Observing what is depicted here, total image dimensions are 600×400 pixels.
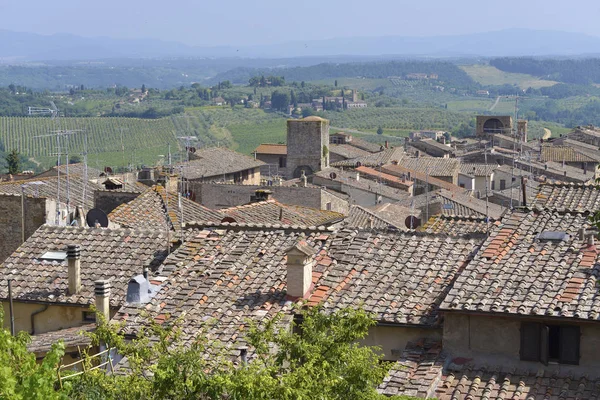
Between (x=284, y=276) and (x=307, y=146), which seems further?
(x=307, y=146)

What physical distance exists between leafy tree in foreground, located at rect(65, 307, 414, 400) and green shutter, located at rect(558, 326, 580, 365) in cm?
266

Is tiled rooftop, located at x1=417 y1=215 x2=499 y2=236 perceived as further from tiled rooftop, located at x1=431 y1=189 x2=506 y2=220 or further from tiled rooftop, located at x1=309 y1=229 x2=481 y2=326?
tiled rooftop, located at x1=431 y1=189 x2=506 y2=220

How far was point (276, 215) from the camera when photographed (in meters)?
25.4

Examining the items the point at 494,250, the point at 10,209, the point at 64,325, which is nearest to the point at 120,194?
the point at 10,209

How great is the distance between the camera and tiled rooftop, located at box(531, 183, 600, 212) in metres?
19.8

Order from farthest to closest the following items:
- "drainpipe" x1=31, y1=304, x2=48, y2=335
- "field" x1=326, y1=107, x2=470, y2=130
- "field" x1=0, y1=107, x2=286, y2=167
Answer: "field" x1=326, y1=107, x2=470, y2=130
"field" x1=0, y1=107, x2=286, y2=167
"drainpipe" x1=31, y1=304, x2=48, y2=335

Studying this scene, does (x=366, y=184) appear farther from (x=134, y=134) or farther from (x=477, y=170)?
(x=134, y=134)

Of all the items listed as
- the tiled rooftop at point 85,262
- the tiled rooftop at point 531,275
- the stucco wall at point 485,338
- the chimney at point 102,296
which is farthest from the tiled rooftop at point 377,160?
the stucco wall at point 485,338

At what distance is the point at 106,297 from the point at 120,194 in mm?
10827

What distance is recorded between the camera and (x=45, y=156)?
340 feet

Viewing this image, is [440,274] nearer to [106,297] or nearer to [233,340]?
[233,340]

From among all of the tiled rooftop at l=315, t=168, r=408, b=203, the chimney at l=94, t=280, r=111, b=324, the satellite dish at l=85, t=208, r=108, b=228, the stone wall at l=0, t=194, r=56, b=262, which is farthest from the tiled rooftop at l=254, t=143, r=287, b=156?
the chimney at l=94, t=280, r=111, b=324

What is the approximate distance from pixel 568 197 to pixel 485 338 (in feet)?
26.5

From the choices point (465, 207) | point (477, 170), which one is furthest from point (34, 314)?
point (477, 170)
